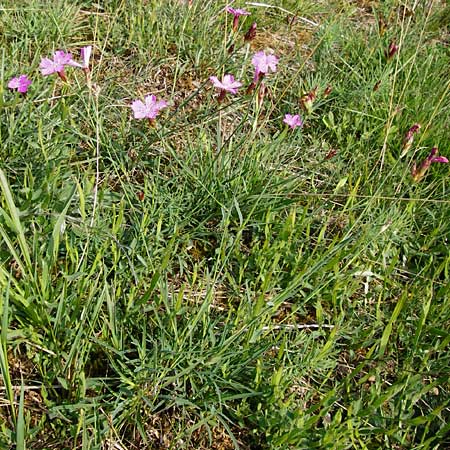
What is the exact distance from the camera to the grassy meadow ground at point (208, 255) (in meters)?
1.27

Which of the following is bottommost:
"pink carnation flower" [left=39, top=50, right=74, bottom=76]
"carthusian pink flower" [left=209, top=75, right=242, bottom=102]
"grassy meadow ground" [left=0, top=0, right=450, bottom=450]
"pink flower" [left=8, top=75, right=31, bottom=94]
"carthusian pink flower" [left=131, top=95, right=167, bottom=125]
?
"grassy meadow ground" [left=0, top=0, right=450, bottom=450]

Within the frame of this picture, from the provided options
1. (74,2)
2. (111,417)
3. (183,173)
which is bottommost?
(111,417)

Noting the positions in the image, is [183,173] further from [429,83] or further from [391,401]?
[429,83]

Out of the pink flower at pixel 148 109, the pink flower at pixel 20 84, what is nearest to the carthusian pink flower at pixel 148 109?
the pink flower at pixel 148 109

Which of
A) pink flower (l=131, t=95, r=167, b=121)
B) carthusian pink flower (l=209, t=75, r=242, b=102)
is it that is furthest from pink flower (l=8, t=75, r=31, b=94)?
carthusian pink flower (l=209, t=75, r=242, b=102)

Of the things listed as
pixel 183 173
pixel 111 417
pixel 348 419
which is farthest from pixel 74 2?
pixel 348 419

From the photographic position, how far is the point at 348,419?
50.7 inches

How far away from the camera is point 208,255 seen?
1683mm

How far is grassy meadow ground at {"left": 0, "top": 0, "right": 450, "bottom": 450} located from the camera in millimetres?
1274

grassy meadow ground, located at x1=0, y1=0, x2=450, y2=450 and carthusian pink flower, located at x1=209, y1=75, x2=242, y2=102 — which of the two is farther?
carthusian pink flower, located at x1=209, y1=75, x2=242, y2=102

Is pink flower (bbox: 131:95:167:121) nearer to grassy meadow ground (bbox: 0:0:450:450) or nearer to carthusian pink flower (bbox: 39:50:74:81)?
grassy meadow ground (bbox: 0:0:450:450)

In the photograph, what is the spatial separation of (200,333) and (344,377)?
0.42 metres

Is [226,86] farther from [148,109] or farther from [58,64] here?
[58,64]

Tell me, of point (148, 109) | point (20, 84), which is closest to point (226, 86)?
point (148, 109)
